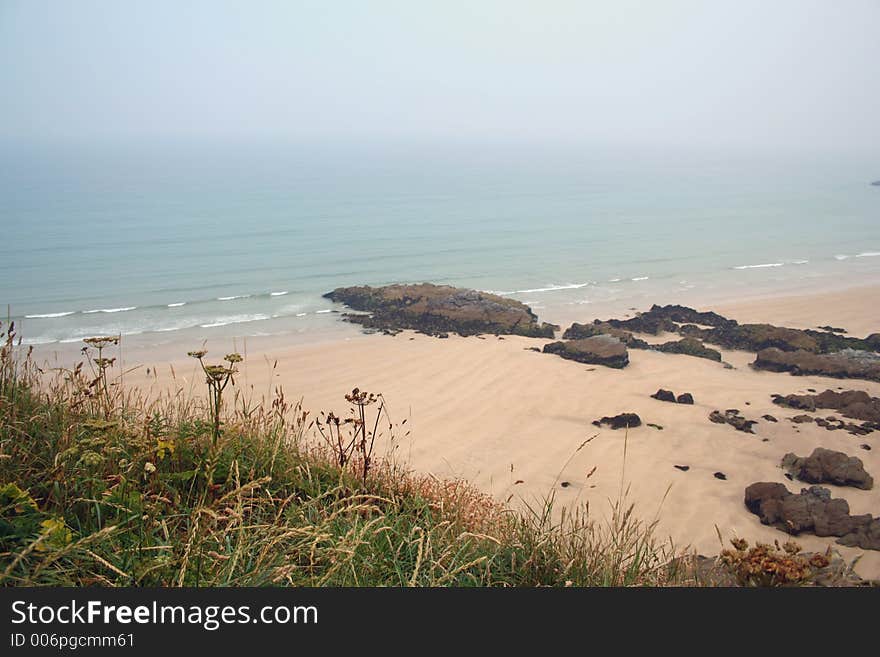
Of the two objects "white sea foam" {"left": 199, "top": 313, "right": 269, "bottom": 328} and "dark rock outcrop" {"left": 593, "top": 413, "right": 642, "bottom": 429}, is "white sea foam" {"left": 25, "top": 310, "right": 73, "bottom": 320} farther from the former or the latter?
"dark rock outcrop" {"left": 593, "top": 413, "right": 642, "bottom": 429}

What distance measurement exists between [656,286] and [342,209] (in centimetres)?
3119

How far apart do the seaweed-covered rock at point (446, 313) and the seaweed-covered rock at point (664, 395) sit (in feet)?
22.8

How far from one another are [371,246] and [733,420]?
1148 inches

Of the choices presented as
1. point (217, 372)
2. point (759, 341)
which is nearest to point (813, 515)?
point (217, 372)

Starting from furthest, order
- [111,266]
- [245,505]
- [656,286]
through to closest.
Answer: [111,266] < [656,286] < [245,505]

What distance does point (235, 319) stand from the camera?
2550cm

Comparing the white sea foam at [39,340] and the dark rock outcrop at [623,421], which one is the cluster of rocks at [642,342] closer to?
the dark rock outcrop at [623,421]

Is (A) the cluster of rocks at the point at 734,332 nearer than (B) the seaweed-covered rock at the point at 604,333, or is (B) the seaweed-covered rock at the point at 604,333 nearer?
(A) the cluster of rocks at the point at 734,332

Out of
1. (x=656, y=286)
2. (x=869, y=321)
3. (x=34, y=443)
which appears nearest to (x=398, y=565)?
(x=34, y=443)

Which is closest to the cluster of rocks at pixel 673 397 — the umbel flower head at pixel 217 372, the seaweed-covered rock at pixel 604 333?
the seaweed-covered rock at pixel 604 333

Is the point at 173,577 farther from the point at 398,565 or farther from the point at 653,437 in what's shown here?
the point at 653,437

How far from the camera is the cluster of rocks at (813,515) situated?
833 cm

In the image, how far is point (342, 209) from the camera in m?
55.6

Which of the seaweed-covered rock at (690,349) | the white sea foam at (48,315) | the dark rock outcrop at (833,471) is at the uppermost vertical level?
the white sea foam at (48,315)
